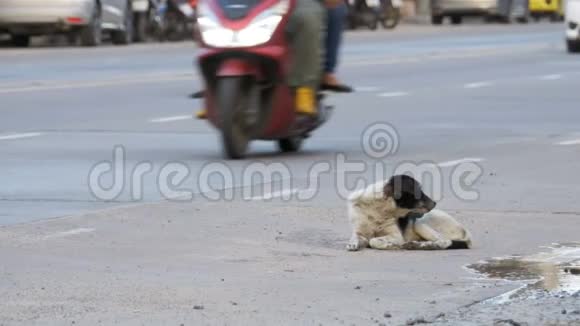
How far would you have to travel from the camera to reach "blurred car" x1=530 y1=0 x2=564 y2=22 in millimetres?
63906

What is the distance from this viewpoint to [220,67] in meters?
13.6

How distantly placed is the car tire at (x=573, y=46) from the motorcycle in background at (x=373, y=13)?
17353mm

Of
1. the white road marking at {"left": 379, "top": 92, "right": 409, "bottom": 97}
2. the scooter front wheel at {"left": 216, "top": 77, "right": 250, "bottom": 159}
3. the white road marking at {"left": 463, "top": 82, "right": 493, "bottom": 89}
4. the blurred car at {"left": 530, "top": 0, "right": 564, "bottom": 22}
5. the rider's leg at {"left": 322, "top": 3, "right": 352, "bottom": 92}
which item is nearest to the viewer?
the scooter front wheel at {"left": 216, "top": 77, "right": 250, "bottom": 159}

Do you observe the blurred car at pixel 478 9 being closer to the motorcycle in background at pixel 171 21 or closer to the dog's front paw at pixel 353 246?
the motorcycle in background at pixel 171 21

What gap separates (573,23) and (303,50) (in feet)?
70.2

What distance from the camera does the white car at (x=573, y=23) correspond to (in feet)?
113

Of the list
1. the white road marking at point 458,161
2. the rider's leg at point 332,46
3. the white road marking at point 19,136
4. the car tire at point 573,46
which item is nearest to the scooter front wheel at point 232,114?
the rider's leg at point 332,46

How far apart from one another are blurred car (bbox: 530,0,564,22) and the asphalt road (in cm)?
4066

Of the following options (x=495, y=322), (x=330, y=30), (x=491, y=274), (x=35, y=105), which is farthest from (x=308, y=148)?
(x=495, y=322)

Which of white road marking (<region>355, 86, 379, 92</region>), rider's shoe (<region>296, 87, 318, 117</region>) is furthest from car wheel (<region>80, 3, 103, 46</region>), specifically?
rider's shoe (<region>296, 87, 318, 117</region>)

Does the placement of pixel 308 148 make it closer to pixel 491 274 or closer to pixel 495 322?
pixel 491 274

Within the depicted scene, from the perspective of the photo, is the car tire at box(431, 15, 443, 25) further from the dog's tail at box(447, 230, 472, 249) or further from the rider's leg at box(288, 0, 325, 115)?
the dog's tail at box(447, 230, 472, 249)

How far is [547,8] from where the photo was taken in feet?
210

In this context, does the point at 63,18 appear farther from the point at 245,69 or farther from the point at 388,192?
the point at 388,192
